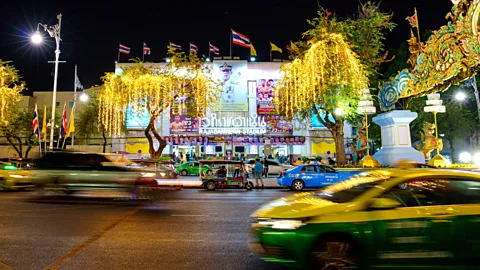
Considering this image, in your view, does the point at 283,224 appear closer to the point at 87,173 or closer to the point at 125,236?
the point at 125,236

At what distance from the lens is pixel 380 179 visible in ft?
15.2

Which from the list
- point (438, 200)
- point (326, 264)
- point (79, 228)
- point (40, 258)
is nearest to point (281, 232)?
point (326, 264)

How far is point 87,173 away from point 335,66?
15642mm

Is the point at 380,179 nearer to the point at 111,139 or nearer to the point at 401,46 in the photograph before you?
the point at 401,46

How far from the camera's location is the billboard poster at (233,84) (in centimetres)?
4453

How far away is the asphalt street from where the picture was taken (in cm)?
513

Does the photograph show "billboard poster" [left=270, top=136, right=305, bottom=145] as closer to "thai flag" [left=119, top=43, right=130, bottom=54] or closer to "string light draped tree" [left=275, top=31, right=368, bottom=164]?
"string light draped tree" [left=275, top=31, right=368, bottom=164]

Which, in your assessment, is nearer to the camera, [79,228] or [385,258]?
[385,258]

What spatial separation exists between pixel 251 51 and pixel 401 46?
18.6m

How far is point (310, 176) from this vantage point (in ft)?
58.2

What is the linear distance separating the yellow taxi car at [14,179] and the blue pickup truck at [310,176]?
43.6 ft

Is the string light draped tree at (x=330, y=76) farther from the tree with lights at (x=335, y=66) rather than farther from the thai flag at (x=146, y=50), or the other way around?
the thai flag at (x=146, y=50)

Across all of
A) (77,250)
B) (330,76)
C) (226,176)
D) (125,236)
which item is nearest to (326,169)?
(226,176)

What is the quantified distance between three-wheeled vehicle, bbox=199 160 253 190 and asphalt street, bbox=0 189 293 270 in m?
7.16
